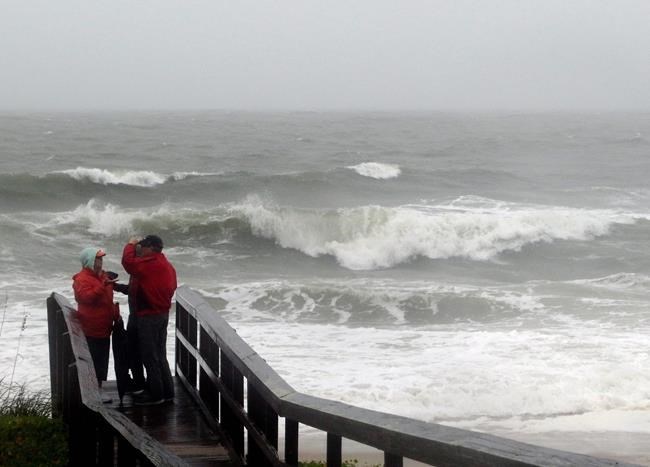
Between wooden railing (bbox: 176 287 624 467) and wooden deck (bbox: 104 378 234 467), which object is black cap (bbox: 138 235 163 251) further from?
wooden deck (bbox: 104 378 234 467)

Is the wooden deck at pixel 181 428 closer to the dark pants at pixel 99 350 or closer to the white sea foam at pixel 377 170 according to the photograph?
the dark pants at pixel 99 350

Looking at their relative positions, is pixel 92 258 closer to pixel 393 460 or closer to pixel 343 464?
pixel 343 464

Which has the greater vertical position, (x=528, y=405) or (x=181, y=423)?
(x=181, y=423)

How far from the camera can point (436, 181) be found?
46.6m

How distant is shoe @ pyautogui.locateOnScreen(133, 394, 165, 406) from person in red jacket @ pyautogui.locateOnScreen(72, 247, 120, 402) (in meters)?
0.24

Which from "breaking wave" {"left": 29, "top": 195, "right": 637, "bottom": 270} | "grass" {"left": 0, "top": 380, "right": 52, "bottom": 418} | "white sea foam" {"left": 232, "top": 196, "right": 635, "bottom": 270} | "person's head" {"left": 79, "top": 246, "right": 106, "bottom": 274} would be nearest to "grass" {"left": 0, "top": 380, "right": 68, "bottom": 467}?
"grass" {"left": 0, "top": 380, "right": 52, "bottom": 418}

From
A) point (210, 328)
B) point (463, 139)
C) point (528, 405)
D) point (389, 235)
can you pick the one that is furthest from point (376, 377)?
point (463, 139)

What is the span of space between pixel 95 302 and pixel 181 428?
119 cm

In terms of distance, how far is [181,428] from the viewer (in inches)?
245

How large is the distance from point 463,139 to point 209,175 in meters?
39.5

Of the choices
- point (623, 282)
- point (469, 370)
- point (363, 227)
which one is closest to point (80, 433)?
point (469, 370)

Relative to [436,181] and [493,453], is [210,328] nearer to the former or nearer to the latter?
[493,453]

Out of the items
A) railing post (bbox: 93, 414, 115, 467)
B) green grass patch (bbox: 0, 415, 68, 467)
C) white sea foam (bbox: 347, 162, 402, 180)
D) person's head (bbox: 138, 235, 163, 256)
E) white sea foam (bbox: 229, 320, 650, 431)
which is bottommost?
white sea foam (bbox: 229, 320, 650, 431)

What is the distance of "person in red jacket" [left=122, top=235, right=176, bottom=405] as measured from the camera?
262 inches
